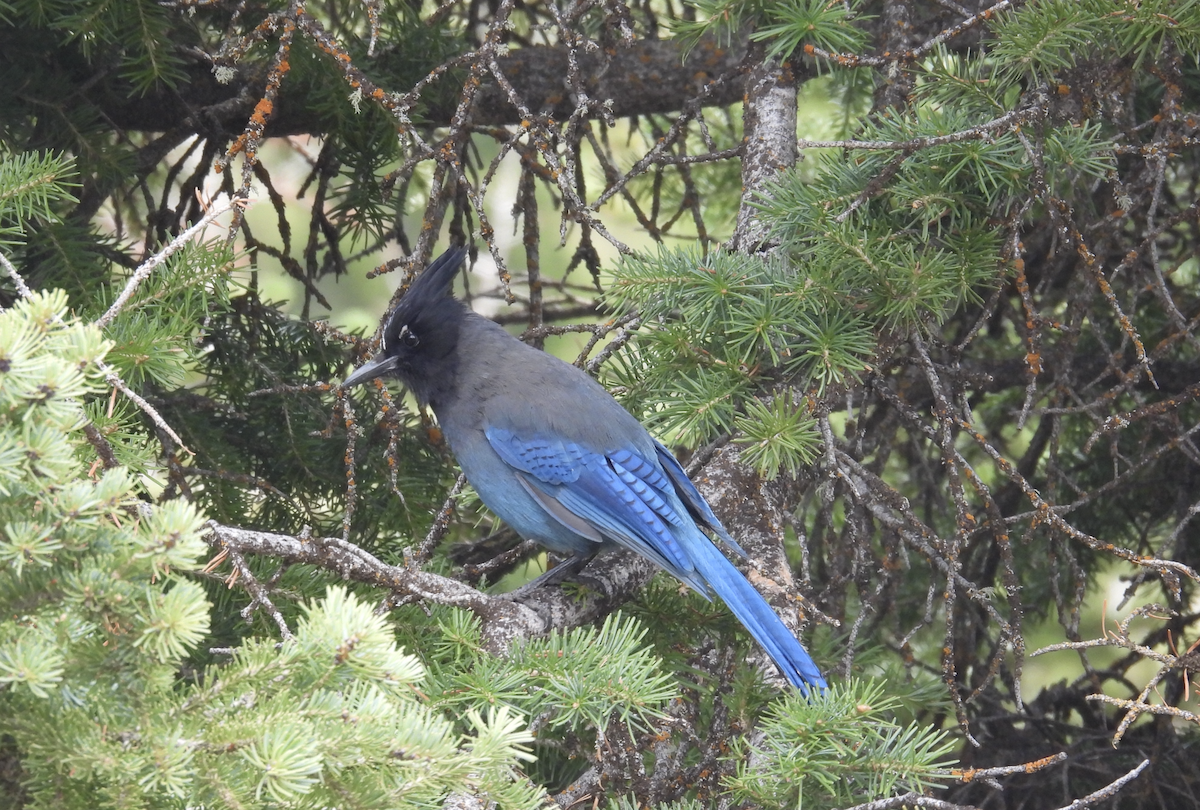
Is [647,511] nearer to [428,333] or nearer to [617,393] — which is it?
[617,393]

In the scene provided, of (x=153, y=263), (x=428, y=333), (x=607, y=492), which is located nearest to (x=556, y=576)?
(x=607, y=492)

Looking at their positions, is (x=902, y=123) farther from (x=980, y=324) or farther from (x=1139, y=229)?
(x=1139, y=229)

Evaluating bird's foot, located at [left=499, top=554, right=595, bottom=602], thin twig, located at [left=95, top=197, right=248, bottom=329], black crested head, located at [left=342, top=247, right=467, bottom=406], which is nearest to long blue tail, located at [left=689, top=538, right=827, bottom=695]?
bird's foot, located at [left=499, top=554, right=595, bottom=602]

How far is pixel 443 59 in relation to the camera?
3.12m

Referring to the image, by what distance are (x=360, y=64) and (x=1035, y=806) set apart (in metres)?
2.53

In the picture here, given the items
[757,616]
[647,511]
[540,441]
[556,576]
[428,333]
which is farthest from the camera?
[428,333]

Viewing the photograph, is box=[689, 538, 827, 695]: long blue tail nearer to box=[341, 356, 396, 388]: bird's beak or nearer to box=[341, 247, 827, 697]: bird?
box=[341, 247, 827, 697]: bird

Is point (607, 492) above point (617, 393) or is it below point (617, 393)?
below

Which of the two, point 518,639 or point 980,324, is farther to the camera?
point 980,324

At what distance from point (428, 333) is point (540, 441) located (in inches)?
17.8

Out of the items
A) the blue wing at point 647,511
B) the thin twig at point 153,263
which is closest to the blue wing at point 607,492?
the blue wing at point 647,511

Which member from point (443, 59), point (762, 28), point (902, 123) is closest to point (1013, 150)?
point (902, 123)

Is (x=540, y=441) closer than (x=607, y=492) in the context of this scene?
No

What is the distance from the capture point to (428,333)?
3.11m
